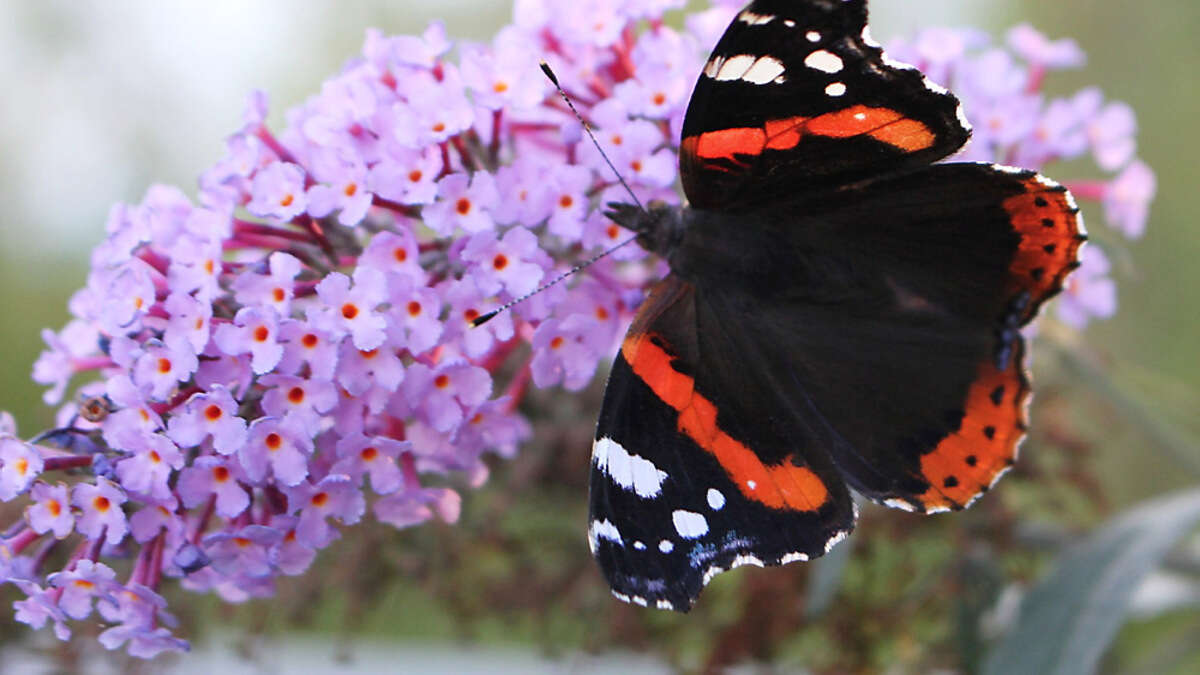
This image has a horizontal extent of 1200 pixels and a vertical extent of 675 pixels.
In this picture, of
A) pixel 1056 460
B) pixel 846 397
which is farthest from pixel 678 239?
pixel 1056 460

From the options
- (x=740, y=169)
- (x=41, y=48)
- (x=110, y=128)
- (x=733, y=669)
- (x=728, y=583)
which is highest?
(x=41, y=48)

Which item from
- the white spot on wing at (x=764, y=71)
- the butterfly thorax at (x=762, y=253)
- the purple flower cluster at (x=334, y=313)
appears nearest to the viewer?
the purple flower cluster at (x=334, y=313)

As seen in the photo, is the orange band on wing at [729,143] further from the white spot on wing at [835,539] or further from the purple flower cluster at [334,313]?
the white spot on wing at [835,539]

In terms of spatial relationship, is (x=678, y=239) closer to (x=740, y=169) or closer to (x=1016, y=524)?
(x=740, y=169)

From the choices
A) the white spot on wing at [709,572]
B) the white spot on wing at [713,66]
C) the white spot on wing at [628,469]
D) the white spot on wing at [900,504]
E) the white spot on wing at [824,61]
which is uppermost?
the white spot on wing at [824,61]

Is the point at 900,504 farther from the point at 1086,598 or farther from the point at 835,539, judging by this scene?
the point at 1086,598

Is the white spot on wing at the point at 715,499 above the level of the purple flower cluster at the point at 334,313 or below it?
below

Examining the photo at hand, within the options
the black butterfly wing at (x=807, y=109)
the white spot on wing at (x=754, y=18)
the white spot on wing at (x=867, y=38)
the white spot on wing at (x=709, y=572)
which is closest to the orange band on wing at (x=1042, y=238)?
the black butterfly wing at (x=807, y=109)
